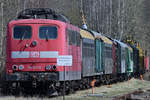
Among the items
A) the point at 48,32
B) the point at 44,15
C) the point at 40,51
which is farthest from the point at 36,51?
the point at 44,15

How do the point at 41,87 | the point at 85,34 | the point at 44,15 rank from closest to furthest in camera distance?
the point at 44,15, the point at 41,87, the point at 85,34

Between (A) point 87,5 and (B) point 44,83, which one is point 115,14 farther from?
(B) point 44,83

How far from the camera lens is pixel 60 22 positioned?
16.6 metres

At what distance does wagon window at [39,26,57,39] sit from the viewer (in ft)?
54.1

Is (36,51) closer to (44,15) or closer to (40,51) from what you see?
(40,51)

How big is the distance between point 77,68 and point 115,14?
105ft

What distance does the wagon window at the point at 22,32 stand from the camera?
54.1ft

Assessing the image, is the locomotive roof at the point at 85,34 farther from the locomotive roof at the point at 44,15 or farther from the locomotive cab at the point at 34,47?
the locomotive cab at the point at 34,47

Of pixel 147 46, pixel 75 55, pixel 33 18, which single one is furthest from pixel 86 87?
pixel 147 46

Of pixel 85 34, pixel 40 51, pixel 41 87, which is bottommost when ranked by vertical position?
pixel 41 87

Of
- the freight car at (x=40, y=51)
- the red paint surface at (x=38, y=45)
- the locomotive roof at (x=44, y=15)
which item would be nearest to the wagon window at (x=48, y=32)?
the freight car at (x=40, y=51)

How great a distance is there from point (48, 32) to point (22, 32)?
1.08m

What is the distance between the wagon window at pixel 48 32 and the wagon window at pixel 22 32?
458 millimetres

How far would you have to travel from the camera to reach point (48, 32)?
16562 mm
